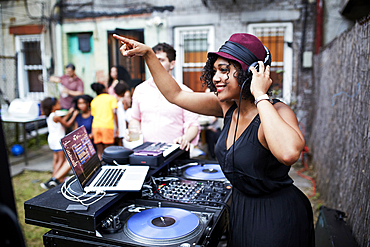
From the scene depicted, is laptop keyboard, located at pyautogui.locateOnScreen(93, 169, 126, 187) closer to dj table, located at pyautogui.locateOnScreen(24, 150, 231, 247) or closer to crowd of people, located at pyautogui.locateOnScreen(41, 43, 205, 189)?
dj table, located at pyautogui.locateOnScreen(24, 150, 231, 247)

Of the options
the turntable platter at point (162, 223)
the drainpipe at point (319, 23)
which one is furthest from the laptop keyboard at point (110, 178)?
the drainpipe at point (319, 23)

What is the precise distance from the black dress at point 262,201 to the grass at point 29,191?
8.70ft

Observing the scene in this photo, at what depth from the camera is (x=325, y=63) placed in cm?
518

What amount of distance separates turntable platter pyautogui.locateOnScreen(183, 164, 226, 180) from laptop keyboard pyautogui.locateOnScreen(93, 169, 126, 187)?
496mm

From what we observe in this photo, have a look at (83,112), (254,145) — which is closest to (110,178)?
(254,145)

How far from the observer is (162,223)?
1.37 meters

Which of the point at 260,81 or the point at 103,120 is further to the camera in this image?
the point at 103,120

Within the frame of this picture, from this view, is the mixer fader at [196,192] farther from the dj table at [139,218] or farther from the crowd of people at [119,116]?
the crowd of people at [119,116]

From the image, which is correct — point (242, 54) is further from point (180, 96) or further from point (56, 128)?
point (56, 128)

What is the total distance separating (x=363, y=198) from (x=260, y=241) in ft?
4.19

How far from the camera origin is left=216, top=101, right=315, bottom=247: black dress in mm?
1430

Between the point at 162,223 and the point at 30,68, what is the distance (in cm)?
914

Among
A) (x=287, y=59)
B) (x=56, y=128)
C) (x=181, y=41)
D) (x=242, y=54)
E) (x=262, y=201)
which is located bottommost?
(x=56, y=128)

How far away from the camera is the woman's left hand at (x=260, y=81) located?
1329 mm
